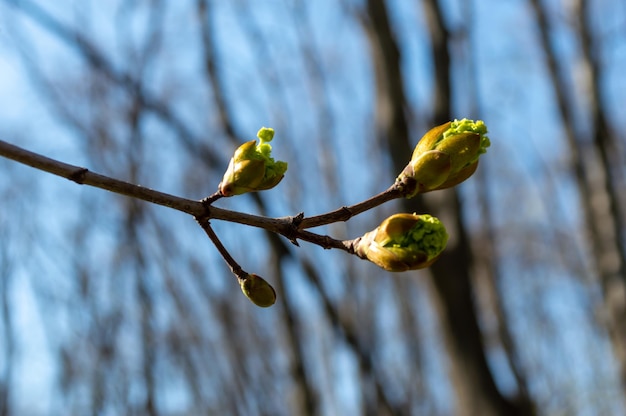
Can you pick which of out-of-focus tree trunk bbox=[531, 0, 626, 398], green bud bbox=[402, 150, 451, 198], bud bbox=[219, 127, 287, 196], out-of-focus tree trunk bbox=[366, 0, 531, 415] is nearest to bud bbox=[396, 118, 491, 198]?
green bud bbox=[402, 150, 451, 198]

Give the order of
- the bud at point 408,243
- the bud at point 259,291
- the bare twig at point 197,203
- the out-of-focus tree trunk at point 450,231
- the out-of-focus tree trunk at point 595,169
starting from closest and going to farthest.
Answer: the bare twig at point 197,203, the bud at point 408,243, the bud at point 259,291, the out-of-focus tree trunk at point 450,231, the out-of-focus tree trunk at point 595,169

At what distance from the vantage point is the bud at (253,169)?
3.62ft

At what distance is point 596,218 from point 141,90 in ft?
11.1

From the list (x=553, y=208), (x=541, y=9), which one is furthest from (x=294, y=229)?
(x=553, y=208)

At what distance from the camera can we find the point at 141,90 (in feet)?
13.2

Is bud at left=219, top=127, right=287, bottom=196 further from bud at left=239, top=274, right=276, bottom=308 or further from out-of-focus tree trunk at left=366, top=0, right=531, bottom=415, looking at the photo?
out-of-focus tree trunk at left=366, top=0, right=531, bottom=415

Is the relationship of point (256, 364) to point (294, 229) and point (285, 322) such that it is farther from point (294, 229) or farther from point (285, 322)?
point (294, 229)

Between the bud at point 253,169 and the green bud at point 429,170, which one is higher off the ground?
the bud at point 253,169

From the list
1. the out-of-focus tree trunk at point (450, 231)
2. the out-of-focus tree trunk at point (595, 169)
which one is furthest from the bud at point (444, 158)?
the out-of-focus tree trunk at point (595, 169)

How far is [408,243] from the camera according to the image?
1027 mm

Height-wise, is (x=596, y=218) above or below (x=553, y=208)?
below

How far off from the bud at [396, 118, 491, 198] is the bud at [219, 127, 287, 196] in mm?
212

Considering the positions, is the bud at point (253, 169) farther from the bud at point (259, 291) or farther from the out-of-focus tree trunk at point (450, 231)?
the out-of-focus tree trunk at point (450, 231)

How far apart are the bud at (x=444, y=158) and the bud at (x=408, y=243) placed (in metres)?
0.09
